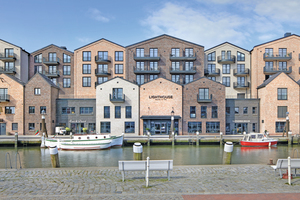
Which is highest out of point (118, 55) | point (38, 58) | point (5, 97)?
point (118, 55)

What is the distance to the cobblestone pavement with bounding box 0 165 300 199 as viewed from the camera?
348 inches

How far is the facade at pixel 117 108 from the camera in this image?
1619 inches

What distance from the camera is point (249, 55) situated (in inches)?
2099

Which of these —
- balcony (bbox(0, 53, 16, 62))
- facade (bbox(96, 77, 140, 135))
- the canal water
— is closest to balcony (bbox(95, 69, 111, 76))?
facade (bbox(96, 77, 140, 135))

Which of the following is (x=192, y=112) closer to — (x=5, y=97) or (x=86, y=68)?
(x=86, y=68)

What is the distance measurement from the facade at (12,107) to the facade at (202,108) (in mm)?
27773

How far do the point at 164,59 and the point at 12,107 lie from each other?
28.9m

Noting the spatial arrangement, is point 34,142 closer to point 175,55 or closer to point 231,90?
point 175,55

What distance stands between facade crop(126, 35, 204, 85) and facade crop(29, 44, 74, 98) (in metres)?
13.8

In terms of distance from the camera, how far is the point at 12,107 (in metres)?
41.6

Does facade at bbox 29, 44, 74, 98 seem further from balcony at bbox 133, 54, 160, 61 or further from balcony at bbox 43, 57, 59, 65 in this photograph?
balcony at bbox 133, 54, 160, 61

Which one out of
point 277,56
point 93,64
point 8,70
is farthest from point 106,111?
point 277,56

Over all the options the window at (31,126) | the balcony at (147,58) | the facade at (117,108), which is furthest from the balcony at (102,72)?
the window at (31,126)

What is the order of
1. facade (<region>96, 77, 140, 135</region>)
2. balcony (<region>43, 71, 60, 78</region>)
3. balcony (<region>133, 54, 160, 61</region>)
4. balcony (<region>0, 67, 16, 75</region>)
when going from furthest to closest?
1. balcony (<region>43, 71, 60, 78</region>)
2. balcony (<region>0, 67, 16, 75</region>)
3. balcony (<region>133, 54, 160, 61</region>)
4. facade (<region>96, 77, 140, 135</region>)
